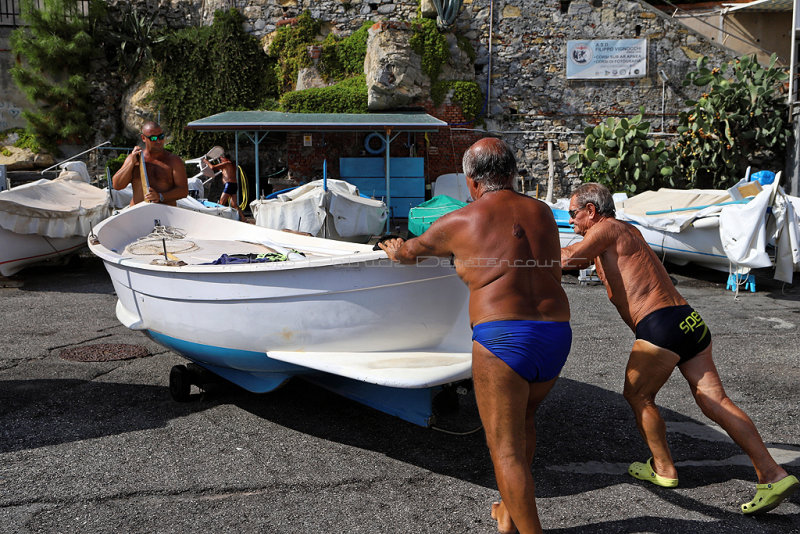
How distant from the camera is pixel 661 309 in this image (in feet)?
11.7

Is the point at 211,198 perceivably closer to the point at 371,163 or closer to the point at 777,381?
the point at 371,163

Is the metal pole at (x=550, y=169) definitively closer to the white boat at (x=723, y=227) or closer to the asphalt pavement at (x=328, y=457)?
the white boat at (x=723, y=227)

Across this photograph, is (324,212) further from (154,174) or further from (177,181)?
(154,174)

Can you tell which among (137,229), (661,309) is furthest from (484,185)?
(137,229)

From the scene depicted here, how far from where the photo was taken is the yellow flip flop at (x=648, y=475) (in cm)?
361

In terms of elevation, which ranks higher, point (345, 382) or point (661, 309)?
point (661, 309)

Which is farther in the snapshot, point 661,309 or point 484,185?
point 661,309

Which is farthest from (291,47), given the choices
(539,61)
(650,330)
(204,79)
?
(650,330)

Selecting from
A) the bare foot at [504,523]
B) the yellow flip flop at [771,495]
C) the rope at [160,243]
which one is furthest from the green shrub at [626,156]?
the bare foot at [504,523]

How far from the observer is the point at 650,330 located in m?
3.54

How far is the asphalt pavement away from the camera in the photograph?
3.33 meters

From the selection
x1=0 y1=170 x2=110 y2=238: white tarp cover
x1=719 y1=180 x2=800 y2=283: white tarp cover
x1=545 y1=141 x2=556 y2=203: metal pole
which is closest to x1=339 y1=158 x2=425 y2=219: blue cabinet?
x1=545 y1=141 x2=556 y2=203: metal pole

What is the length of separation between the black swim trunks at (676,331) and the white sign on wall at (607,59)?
1775cm

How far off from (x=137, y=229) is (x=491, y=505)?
4872 mm
